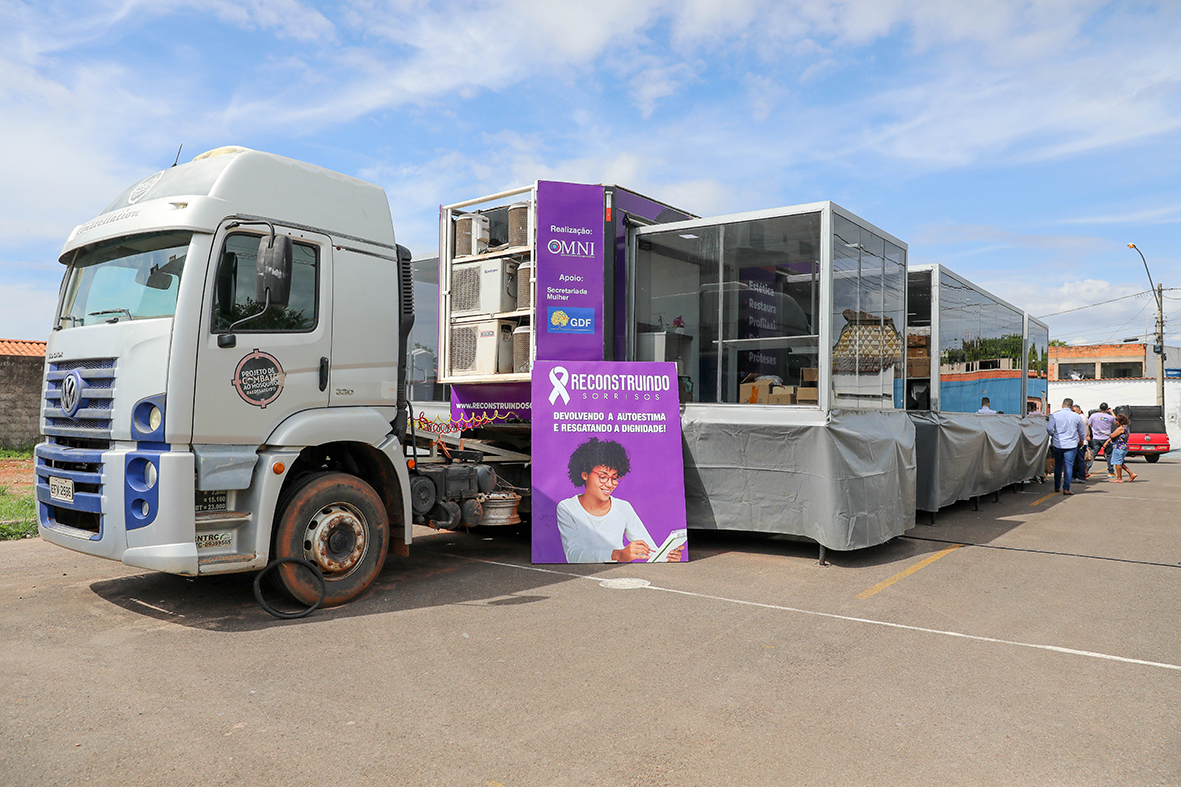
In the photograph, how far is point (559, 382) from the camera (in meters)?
8.38

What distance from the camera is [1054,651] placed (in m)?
5.33

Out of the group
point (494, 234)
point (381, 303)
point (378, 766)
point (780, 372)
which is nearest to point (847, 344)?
point (780, 372)

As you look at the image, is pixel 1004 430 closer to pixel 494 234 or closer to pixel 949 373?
pixel 949 373

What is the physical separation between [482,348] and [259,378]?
3.72 metres

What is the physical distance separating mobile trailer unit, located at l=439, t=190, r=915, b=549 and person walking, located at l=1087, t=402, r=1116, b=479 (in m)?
12.7

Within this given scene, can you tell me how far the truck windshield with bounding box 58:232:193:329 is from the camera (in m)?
5.61

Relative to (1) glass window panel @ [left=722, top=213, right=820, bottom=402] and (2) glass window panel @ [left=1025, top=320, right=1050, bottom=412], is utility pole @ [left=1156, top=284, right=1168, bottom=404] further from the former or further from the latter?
(1) glass window panel @ [left=722, top=213, right=820, bottom=402]

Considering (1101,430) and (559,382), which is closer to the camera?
(559,382)

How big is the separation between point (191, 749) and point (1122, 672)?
515 centimetres

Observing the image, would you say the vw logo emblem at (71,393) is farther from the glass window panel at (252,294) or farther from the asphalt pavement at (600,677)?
the asphalt pavement at (600,677)

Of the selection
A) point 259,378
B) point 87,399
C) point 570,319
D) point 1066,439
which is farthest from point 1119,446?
point 87,399

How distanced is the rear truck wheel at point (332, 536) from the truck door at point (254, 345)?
1.96 feet

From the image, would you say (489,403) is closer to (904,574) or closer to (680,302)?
(680,302)

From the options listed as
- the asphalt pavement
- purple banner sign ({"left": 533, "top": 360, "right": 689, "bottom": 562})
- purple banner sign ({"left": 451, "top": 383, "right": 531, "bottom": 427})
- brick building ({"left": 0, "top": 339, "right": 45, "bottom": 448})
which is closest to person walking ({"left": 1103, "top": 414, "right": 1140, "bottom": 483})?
the asphalt pavement
